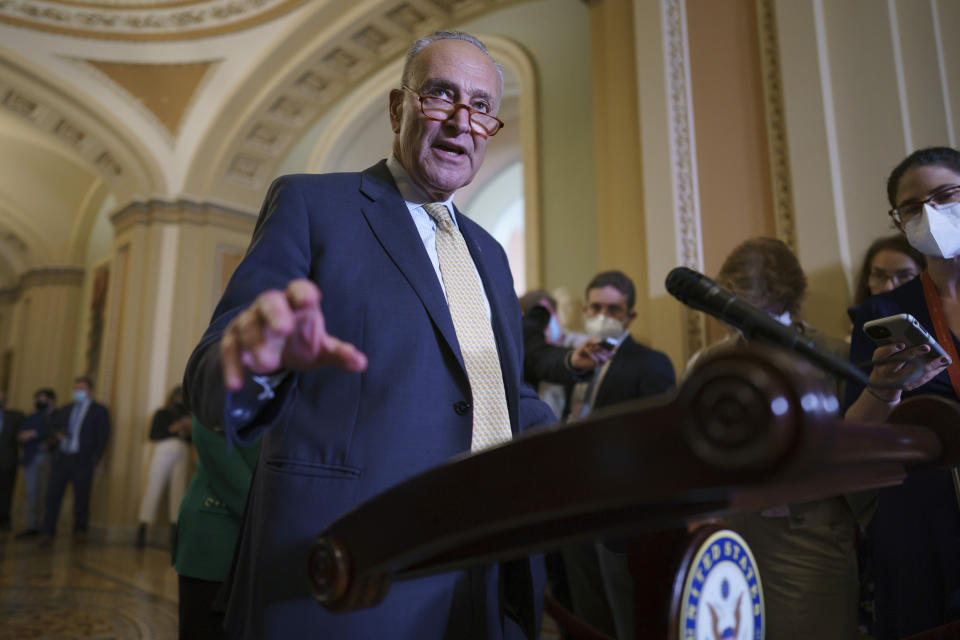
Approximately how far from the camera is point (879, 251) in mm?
2674

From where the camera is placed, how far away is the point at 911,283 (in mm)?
1595

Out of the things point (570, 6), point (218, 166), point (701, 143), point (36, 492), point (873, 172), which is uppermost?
point (570, 6)

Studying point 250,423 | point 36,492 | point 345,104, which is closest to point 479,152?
point 250,423

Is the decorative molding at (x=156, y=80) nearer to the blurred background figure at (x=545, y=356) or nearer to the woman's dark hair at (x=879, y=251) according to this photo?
the blurred background figure at (x=545, y=356)

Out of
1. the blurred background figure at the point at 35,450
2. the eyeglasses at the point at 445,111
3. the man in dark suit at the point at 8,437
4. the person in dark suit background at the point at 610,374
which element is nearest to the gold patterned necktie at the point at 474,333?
the eyeglasses at the point at 445,111

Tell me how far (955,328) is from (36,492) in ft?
32.2

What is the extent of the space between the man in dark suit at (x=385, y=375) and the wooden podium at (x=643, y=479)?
0.21ft

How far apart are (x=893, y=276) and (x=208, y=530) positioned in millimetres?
2461

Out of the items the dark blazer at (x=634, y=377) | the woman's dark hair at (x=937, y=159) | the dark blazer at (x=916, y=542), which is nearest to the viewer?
the dark blazer at (x=916, y=542)

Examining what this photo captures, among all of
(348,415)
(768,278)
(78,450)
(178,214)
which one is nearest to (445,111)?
(348,415)

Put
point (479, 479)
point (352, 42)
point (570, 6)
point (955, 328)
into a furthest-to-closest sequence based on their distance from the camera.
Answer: point (352, 42) < point (570, 6) < point (955, 328) < point (479, 479)

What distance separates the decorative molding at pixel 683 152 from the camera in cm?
A: 350

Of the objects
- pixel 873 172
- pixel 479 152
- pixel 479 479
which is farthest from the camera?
pixel 873 172

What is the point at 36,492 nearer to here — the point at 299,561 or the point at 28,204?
the point at 28,204
